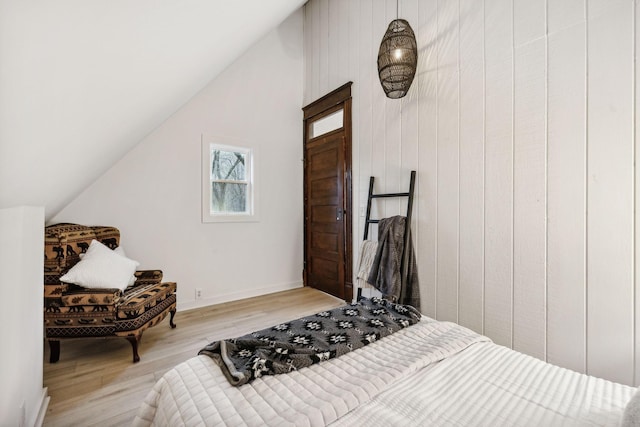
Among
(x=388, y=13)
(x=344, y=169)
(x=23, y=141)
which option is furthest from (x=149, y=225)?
(x=388, y=13)

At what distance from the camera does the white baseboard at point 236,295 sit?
123 inches

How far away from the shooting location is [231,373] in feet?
3.09

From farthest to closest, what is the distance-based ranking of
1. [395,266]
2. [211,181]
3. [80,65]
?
[211,181]
[395,266]
[80,65]

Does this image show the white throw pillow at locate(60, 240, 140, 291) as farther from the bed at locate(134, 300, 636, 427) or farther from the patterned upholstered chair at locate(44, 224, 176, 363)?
the bed at locate(134, 300, 636, 427)

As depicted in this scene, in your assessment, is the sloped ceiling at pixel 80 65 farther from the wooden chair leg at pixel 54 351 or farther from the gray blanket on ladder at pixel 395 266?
the gray blanket on ladder at pixel 395 266

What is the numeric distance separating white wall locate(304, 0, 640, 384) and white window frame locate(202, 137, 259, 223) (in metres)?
1.77

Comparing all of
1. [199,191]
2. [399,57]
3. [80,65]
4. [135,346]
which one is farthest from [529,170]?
[199,191]

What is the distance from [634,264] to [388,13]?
272 cm

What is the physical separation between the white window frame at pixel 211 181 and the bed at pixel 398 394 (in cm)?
242

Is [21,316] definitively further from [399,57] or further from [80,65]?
[399,57]

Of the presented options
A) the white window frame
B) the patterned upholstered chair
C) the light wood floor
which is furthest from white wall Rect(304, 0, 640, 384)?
the patterned upholstered chair

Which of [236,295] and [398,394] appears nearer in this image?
[398,394]

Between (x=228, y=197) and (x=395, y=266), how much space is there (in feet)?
7.14

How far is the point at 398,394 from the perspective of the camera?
2.83 ft
